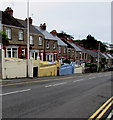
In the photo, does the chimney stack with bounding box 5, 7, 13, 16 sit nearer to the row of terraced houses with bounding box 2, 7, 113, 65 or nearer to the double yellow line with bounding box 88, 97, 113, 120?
the row of terraced houses with bounding box 2, 7, 113, 65

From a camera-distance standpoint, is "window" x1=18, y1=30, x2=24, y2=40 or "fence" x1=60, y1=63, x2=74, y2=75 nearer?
"window" x1=18, y1=30, x2=24, y2=40

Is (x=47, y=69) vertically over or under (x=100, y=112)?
over

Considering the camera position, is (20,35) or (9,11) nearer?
(20,35)

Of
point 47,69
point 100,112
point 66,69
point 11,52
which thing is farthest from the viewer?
point 66,69

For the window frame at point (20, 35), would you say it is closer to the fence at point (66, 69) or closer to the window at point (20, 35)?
the window at point (20, 35)

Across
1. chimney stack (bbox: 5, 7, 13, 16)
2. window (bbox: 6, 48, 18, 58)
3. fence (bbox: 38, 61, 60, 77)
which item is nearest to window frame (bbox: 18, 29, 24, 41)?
window (bbox: 6, 48, 18, 58)

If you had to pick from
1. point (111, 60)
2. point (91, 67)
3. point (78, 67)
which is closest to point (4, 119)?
point (78, 67)

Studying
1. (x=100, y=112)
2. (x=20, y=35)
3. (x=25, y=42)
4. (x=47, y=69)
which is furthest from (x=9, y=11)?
(x=100, y=112)

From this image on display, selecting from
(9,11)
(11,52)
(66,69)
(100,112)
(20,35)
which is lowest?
(100,112)

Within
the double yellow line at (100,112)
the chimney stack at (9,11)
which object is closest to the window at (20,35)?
the chimney stack at (9,11)

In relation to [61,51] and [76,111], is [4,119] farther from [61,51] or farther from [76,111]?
[61,51]

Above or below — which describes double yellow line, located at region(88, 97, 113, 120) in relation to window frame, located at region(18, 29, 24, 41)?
below

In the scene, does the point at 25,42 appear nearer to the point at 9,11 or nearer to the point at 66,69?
the point at 9,11

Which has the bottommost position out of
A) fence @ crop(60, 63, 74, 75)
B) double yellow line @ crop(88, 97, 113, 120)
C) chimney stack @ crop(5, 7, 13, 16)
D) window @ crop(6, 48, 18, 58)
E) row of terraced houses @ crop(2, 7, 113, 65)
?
double yellow line @ crop(88, 97, 113, 120)
